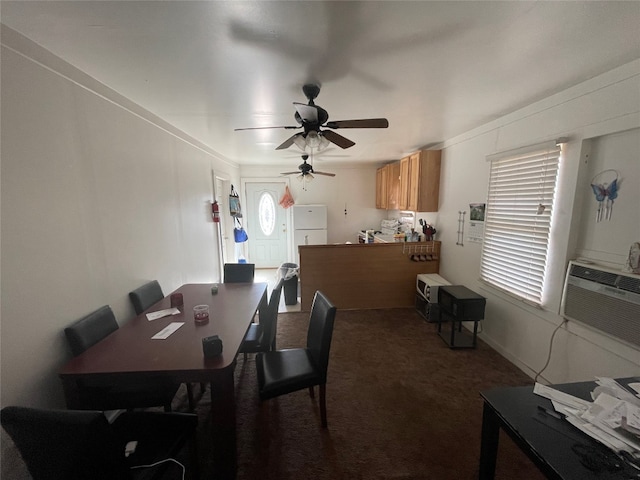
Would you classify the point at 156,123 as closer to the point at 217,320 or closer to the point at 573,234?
the point at 217,320

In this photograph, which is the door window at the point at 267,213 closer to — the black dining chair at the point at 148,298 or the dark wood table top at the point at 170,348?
the black dining chair at the point at 148,298

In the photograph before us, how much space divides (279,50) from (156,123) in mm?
1791

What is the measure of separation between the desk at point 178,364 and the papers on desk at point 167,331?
0.11 feet

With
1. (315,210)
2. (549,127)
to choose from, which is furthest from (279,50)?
(315,210)

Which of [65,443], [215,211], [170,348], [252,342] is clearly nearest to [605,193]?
[252,342]

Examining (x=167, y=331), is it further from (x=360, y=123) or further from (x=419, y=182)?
(x=419, y=182)

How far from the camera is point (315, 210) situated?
18.0 feet

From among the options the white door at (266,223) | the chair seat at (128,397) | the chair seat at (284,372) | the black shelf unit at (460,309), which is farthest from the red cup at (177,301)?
the white door at (266,223)

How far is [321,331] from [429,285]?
205 centimetres

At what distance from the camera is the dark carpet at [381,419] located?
4.92ft

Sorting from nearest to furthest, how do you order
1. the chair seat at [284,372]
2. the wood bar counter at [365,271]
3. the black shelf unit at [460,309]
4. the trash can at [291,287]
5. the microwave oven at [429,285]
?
the chair seat at [284,372] → the black shelf unit at [460,309] → the microwave oven at [429,285] → the wood bar counter at [365,271] → the trash can at [291,287]

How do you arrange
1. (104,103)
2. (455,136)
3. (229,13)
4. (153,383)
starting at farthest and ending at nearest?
1. (455,136)
2. (104,103)
3. (153,383)
4. (229,13)

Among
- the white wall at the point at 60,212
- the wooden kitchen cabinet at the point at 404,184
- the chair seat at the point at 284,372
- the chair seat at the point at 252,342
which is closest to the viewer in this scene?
the white wall at the point at 60,212

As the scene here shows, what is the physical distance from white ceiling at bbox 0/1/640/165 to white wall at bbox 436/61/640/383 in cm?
19
